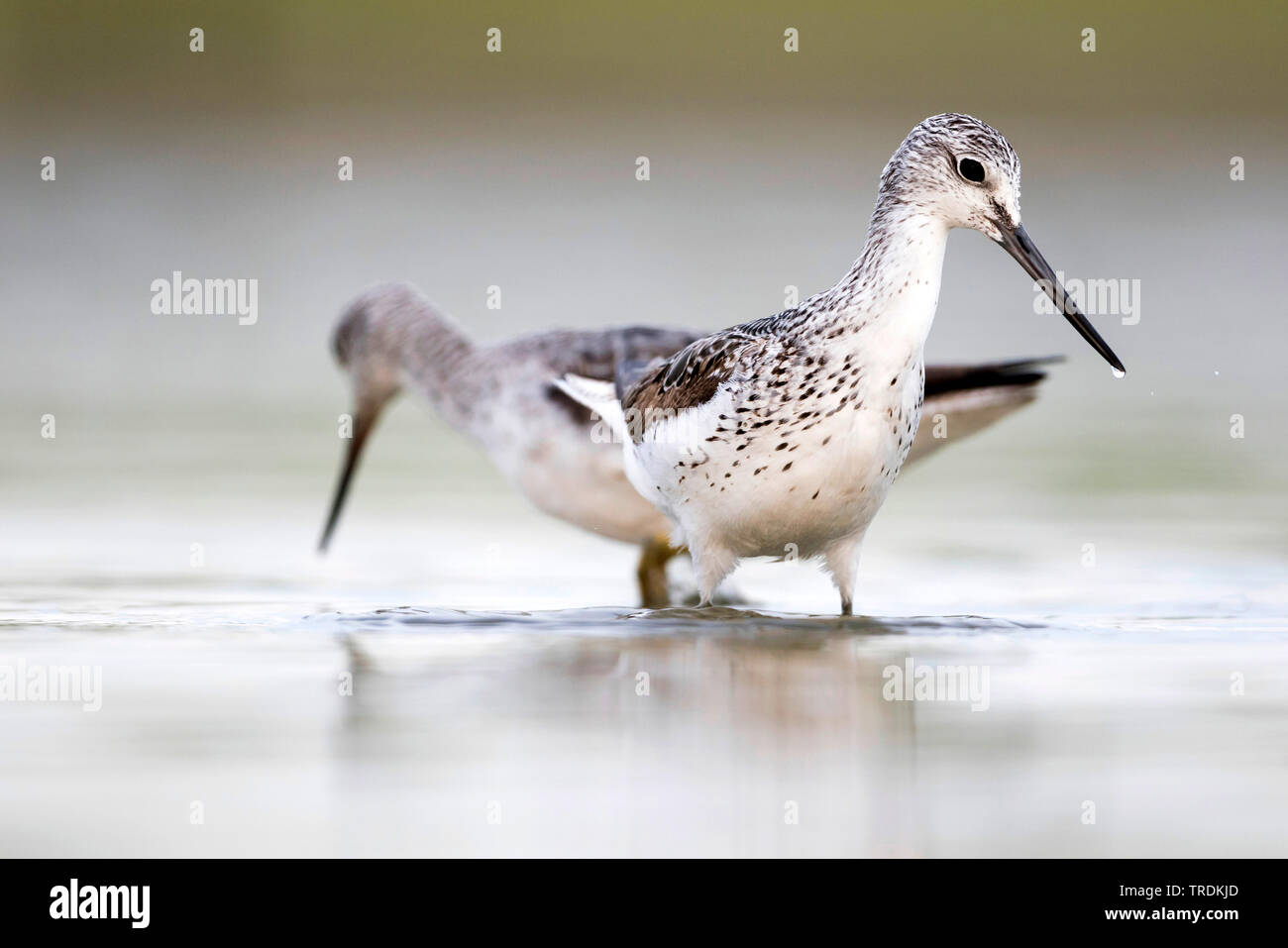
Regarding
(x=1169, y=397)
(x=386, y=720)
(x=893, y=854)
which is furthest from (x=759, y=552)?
→ (x=1169, y=397)

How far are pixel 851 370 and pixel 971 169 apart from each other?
0.77m

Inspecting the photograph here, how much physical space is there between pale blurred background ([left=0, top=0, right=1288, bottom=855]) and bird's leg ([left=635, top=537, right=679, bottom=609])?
261mm

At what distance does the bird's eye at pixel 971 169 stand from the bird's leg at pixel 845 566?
132 cm

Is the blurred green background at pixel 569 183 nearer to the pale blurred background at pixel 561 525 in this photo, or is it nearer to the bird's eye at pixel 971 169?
the pale blurred background at pixel 561 525

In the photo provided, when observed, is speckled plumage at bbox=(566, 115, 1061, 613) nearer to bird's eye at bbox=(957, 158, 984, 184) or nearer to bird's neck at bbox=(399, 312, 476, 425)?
bird's eye at bbox=(957, 158, 984, 184)

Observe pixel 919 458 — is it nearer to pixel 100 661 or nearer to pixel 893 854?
pixel 100 661

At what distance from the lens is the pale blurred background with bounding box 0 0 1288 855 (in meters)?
4.93

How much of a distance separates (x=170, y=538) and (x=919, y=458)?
3.23 metres

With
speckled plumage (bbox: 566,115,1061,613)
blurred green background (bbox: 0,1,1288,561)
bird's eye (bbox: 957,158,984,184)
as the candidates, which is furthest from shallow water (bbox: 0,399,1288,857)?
blurred green background (bbox: 0,1,1288,561)

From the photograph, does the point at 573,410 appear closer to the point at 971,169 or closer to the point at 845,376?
the point at 845,376

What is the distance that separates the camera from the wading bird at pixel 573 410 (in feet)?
27.0

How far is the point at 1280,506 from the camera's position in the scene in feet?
31.8

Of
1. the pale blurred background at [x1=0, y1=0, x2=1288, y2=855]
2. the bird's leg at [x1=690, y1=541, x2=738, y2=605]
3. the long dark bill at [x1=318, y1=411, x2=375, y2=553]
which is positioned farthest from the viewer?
the long dark bill at [x1=318, y1=411, x2=375, y2=553]

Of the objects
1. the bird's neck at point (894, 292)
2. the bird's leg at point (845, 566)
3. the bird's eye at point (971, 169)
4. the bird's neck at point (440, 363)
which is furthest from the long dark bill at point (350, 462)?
the bird's eye at point (971, 169)
